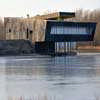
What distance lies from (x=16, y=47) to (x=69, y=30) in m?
9.53

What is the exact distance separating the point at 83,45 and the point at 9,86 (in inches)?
4218

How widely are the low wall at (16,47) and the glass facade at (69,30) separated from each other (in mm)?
4657

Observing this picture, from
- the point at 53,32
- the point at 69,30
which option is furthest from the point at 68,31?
the point at 53,32

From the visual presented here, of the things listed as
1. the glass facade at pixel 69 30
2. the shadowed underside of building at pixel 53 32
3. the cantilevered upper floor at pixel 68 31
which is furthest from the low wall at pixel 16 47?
the glass facade at pixel 69 30

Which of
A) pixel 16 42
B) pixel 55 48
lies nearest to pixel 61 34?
pixel 55 48

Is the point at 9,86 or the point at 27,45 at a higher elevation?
the point at 9,86

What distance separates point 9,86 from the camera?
2178 cm

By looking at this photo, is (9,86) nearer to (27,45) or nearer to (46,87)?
(46,87)

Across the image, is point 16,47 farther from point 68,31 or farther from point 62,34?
point 68,31

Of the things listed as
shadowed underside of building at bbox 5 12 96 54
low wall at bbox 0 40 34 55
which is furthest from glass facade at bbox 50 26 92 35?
low wall at bbox 0 40 34 55

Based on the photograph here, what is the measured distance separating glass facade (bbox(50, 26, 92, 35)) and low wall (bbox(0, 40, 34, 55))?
15.3ft

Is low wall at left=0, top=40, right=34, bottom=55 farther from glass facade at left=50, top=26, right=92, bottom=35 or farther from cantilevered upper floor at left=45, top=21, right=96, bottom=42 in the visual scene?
glass facade at left=50, top=26, right=92, bottom=35

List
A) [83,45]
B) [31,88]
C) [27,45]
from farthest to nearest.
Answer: [83,45], [27,45], [31,88]

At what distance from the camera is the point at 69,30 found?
249 feet
